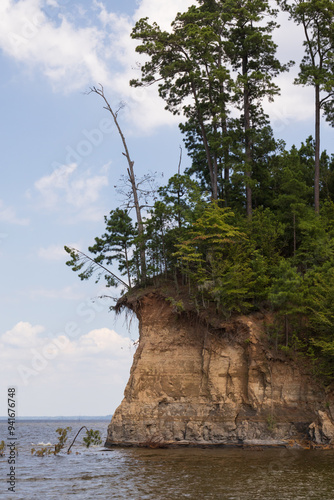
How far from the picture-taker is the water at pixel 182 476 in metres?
17.6

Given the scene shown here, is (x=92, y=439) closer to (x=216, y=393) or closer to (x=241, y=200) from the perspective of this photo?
(x=216, y=393)

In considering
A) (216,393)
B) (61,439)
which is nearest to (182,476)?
(216,393)

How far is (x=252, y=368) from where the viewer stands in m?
30.4

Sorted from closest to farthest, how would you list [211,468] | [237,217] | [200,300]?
1. [211,468]
2. [200,300]
3. [237,217]

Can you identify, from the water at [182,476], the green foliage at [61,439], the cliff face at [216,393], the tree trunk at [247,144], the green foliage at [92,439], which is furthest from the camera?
the tree trunk at [247,144]

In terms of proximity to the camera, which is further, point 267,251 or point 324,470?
point 267,251

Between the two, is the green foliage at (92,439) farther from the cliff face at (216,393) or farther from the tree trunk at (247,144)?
the tree trunk at (247,144)

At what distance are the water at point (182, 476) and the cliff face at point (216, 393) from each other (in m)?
1.65

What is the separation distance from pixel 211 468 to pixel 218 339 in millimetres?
10948

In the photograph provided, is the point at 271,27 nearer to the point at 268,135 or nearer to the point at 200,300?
the point at 268,135

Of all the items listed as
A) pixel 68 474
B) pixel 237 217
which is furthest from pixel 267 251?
pixel 68 474

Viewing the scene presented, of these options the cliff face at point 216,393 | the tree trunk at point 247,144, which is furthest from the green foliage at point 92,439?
the tree trunk at point 247,144

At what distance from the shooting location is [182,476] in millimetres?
20375

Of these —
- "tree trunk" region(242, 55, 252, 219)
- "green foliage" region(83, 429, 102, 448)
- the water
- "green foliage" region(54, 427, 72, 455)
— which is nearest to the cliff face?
"green foliage" region(83, 429, 102, 448)
